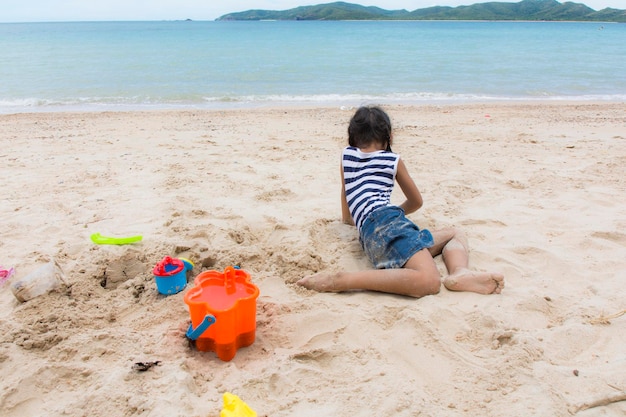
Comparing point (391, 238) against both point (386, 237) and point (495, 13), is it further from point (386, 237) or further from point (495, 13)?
point (495, 13)

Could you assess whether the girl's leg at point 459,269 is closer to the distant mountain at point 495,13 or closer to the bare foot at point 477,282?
the bare foot at point 477,282

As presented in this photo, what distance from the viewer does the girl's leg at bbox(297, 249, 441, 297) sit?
247 centimetres

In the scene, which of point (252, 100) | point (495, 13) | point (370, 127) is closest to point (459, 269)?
point (370, 127)

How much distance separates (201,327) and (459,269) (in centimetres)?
156

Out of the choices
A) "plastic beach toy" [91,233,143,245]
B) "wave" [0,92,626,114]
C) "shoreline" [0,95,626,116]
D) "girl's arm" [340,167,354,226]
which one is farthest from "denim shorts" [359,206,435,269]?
"wave" [0,92,626,114]

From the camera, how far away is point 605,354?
196cm

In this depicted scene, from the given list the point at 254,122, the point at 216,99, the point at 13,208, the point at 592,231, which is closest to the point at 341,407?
the point at 592,231

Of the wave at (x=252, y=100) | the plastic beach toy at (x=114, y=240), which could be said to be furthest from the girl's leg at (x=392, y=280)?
the wave at (x=252, y=100)

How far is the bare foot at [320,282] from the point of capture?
2.56 m

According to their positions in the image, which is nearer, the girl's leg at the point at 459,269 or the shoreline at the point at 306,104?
the girl's leg at the point at 459,269

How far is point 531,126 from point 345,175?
209 inches

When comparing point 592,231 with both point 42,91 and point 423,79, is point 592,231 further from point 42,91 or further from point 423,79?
point 42,91

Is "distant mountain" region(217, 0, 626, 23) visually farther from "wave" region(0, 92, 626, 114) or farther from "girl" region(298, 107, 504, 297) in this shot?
"girl" region(298, 107, 504, 297)

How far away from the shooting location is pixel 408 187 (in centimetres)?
292
